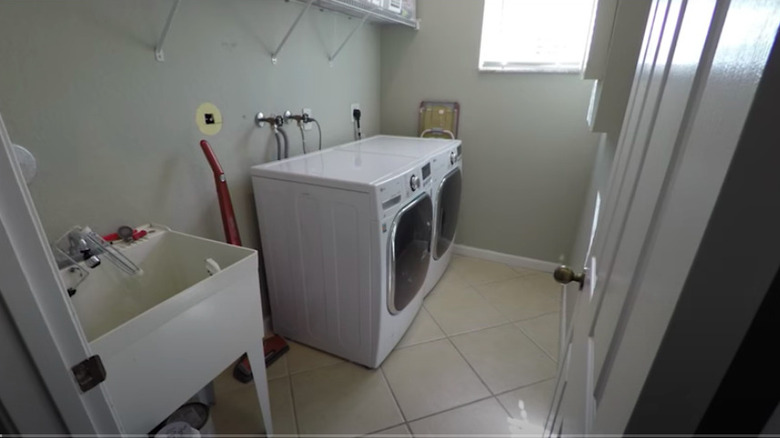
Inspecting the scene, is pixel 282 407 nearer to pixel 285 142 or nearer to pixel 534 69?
pixel 285 142

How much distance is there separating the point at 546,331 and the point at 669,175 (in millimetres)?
1968

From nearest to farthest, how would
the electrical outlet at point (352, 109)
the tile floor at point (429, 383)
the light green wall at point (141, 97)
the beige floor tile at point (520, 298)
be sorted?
the light green wall at point (141, 97)
the tile floor at point (429, 383)
the beige floor tile at point (520, 298)
the electrical outlet at point (352, 109)

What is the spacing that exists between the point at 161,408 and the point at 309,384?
34.3 inches

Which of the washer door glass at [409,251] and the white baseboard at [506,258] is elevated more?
the washer door glass at [409,251]

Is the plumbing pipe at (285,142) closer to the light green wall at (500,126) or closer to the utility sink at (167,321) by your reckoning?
the utility sink at (167,321)

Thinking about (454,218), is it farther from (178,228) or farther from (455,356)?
(178,228)

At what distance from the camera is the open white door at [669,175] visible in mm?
246

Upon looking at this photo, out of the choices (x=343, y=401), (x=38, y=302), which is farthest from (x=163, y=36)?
(x=343, y=401)

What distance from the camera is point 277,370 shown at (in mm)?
1789

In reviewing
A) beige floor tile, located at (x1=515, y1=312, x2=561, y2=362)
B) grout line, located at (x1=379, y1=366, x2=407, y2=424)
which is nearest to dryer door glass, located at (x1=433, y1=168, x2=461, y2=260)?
beige floor tile, located at (x1=515, y1=312, x2=561, y2=362)

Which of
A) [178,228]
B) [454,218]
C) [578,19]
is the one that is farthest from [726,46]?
[578,19]

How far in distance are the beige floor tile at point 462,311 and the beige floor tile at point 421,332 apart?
5 cm

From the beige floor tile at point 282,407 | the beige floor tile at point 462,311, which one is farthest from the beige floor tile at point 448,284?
the beige floor tile at point 282,407

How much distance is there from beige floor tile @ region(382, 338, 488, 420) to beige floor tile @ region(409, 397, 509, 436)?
0.04 m
